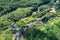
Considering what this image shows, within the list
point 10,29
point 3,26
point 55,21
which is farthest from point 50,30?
point 3,26

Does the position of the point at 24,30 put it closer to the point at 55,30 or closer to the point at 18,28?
the point at 18,28

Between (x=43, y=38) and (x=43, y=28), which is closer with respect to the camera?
(x=43, y=38)

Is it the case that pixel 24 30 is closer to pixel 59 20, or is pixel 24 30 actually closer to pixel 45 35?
pixel 45 35

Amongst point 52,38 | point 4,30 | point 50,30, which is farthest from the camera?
point 4,30

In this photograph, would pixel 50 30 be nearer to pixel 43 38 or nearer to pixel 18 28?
pixel 43 38

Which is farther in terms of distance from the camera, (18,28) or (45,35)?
(18,28)

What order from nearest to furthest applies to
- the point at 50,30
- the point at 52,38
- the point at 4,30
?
the point at 52,38
the point at 50,30
the point at 4,30

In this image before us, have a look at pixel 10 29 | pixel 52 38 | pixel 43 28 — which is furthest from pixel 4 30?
pixel 52 38

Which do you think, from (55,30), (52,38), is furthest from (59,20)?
(52,38)
